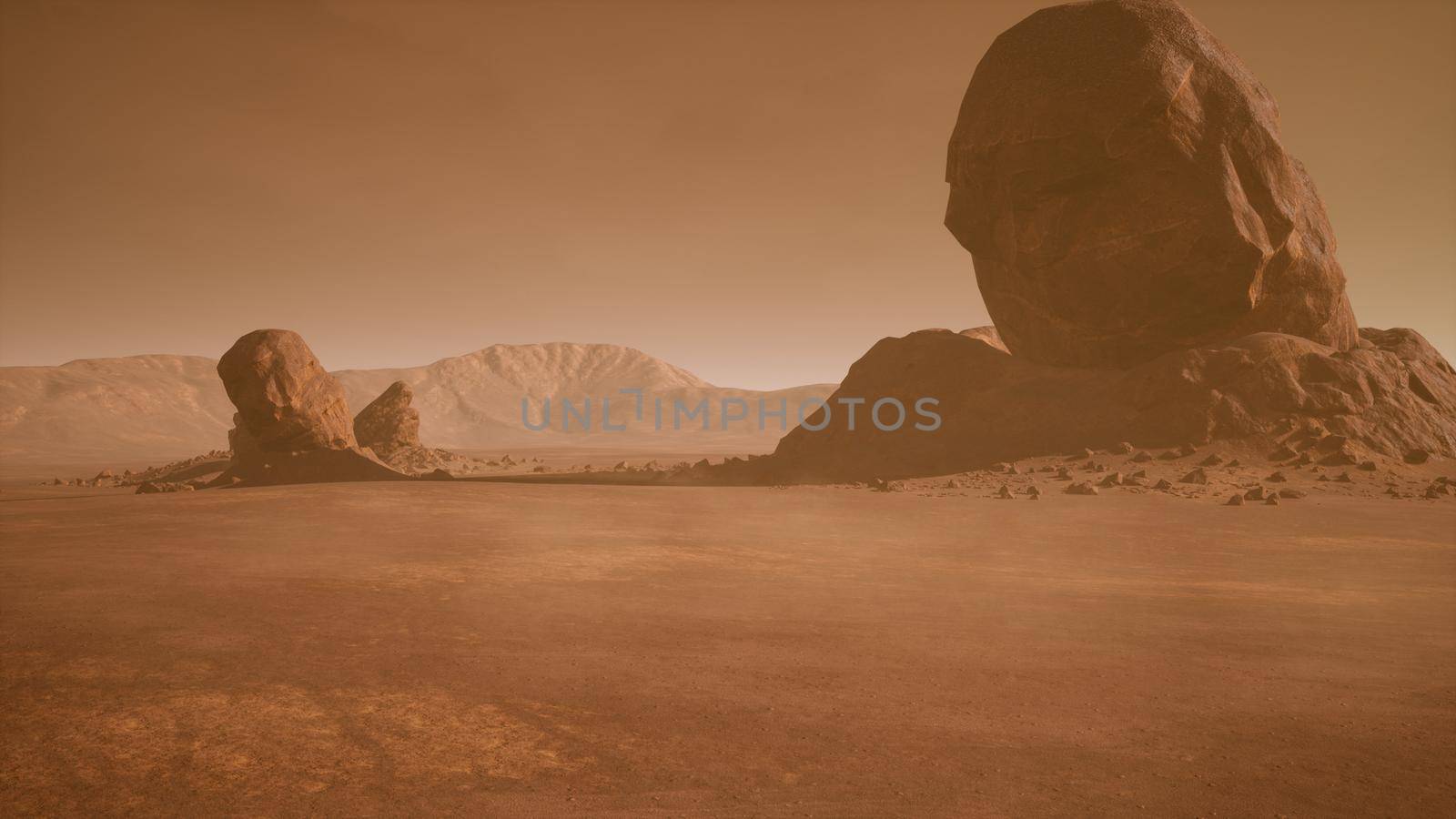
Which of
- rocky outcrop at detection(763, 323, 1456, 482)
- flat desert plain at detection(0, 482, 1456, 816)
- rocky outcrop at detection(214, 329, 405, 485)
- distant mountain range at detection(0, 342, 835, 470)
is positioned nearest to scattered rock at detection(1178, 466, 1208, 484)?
rocky outcrop at detection(763, 323, 1456, 482)

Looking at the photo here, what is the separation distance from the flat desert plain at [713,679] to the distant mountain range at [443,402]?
5666 centimetres

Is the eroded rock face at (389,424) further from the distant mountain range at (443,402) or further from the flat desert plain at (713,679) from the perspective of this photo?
the distant mountain range at (443,402)

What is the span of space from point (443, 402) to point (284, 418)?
368ft

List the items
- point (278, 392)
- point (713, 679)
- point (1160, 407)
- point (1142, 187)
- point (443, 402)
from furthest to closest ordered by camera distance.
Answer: point (443, 402), point (278, 392), point (1142, 187), point (1160, 407), point (713, 679)

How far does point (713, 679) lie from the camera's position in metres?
4.58

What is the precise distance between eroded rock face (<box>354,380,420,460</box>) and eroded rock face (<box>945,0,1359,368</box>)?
22744mm

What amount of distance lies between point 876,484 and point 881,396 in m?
6.71

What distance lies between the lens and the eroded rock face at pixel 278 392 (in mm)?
20422

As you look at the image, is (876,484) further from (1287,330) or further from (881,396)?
(1287,330)

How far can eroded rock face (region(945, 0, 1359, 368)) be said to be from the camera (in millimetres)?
18625

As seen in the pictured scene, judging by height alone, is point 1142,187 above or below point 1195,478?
above
